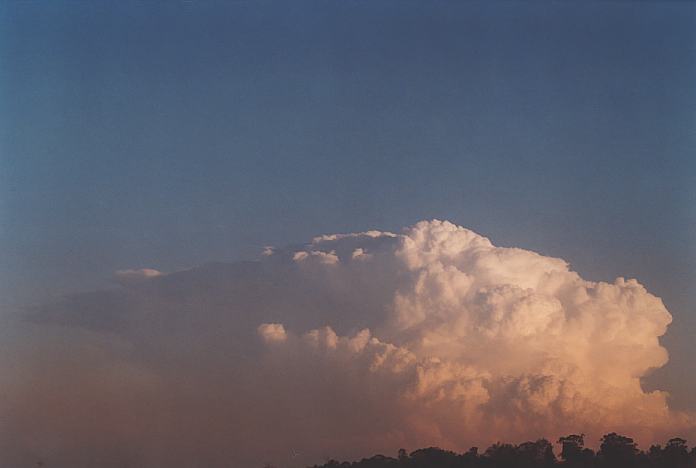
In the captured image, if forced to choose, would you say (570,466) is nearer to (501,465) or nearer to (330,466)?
(501,465)

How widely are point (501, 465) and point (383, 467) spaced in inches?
692

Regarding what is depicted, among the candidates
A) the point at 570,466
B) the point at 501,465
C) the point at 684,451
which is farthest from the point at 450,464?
the point at 684,451

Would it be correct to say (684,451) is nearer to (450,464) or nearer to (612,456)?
(612,456)

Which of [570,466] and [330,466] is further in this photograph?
[330,466]

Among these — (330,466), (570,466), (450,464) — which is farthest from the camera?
(330,466)

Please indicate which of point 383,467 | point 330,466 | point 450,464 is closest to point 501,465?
point 450,464

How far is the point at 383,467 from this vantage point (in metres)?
141

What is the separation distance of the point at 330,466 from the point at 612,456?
1615 inches

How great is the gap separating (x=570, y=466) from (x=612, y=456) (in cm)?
649

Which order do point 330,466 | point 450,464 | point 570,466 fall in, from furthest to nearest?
point 330,466 → point 450,464 → point 570,466

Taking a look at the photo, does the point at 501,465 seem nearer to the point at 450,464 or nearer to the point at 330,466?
the point at 450,464

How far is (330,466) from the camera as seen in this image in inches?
5817

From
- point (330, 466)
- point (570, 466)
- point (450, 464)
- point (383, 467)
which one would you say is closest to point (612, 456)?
point (570, 466)

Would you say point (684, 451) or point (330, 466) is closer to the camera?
point (684, 451)
